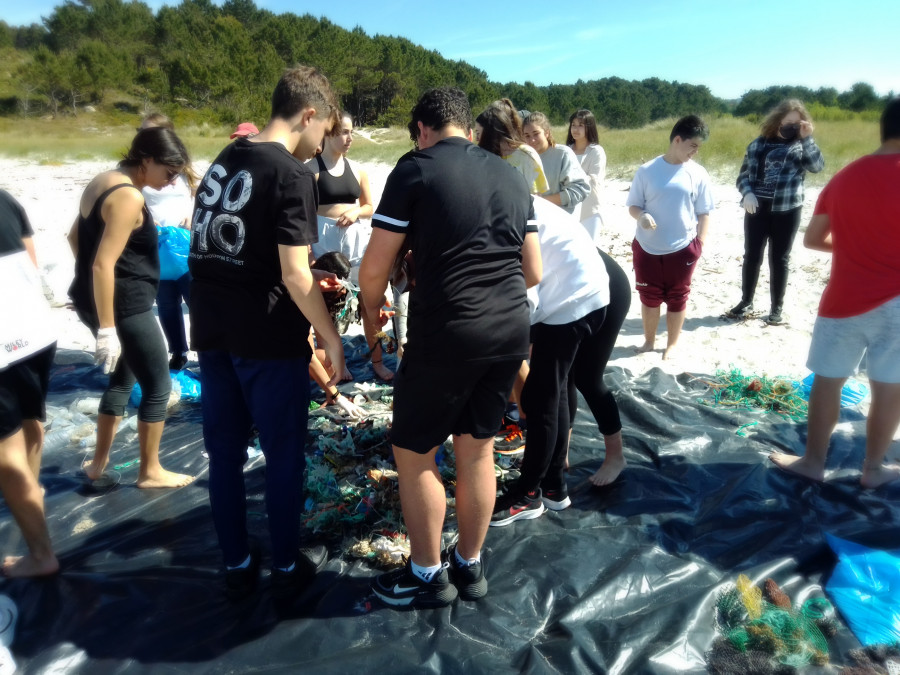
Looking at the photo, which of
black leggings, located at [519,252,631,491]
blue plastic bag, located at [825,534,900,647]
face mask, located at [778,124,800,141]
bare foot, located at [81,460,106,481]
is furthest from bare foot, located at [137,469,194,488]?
face mask, located at [778,124,800,141]

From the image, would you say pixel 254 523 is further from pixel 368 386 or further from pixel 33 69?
pixel 33 69

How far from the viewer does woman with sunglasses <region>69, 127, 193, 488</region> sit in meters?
2.60

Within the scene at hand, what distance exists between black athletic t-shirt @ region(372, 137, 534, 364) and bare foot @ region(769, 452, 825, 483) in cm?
192

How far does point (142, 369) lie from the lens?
9.59ft

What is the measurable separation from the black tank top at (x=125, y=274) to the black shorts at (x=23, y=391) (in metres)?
0.38

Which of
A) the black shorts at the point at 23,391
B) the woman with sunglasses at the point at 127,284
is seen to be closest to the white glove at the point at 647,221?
the woman with sunglasses at the point at 127,284

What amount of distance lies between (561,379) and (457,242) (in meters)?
0.95

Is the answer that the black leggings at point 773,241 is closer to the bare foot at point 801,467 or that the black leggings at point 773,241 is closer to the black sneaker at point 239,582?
the bare foot at point 801,467

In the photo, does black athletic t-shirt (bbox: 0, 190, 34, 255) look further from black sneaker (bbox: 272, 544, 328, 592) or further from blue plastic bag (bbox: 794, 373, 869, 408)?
blue plastic bag (bbox: 794, 373, 869, 408)

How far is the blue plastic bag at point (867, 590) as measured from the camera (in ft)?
6.81

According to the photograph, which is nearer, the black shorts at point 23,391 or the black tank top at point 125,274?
the black shorts at point 23,391

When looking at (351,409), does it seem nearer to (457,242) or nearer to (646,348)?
(457,242)

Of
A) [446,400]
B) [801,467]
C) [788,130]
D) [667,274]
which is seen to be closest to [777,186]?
[788,130]

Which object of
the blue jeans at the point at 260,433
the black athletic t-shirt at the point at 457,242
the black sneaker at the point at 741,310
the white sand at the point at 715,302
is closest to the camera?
the black athletic t-shirt at the point at 457,242
